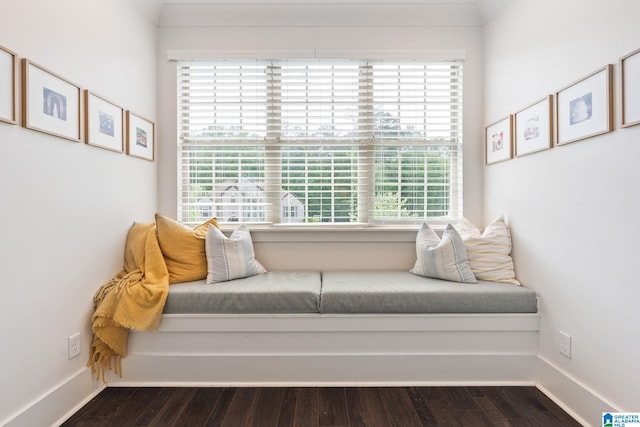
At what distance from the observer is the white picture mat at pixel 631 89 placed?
1353mm

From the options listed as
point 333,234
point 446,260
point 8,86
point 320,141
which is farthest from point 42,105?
point 446,260

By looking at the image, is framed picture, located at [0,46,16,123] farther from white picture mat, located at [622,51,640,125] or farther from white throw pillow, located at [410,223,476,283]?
white picture mat, located at [622,51,640,125]

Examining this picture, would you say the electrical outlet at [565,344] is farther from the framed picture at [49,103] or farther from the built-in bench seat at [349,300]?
the framed picture at [49,103]

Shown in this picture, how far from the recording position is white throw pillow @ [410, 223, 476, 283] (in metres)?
2.19

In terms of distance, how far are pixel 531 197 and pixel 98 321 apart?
2764mm

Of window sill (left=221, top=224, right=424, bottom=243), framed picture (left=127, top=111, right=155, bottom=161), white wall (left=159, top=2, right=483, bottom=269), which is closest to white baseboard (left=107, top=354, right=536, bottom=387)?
white wall (left=159, top=2, right=483, bottom=269)

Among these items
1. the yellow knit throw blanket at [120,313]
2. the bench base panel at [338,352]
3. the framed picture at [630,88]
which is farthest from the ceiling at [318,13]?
the bench base panel at [338,352]

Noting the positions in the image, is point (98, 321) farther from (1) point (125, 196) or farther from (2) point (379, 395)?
(2) point (379, 395)

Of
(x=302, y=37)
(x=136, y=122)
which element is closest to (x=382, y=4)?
(x=302, y=37)

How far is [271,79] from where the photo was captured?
104 inches

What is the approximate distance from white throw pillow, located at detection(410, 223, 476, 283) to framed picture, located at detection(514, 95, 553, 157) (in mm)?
722

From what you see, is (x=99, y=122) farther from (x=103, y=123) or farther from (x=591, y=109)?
(x=591, y=109)

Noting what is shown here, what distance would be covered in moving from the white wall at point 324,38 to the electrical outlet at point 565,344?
1.06 metres

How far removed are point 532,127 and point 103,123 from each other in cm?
271
